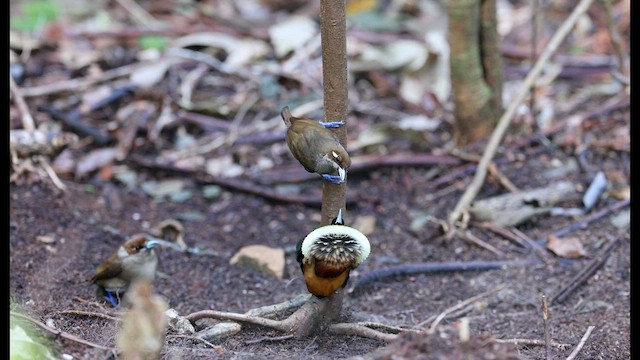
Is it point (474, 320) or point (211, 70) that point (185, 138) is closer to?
point (211, 70)

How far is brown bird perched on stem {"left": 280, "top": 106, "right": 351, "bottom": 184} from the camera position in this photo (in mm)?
3428

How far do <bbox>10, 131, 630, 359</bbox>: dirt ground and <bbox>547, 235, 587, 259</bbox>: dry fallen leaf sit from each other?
0.04m

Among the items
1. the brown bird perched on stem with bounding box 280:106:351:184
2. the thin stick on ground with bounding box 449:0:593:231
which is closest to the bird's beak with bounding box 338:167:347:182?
the brown bird perched on stem with bounding box 280:106:351:184

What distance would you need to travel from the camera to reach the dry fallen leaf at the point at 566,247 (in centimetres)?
506

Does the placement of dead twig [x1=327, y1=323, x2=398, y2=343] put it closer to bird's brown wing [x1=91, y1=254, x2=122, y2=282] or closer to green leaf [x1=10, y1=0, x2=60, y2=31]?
bird's brown wing [x1=91, y1=254, x2=122, y2=282]

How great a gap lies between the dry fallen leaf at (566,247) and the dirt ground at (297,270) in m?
0.04

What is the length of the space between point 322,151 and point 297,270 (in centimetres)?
178

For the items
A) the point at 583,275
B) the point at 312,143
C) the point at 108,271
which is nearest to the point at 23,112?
the point at 108,271

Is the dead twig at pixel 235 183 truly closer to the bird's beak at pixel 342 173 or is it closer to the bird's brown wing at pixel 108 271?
the bird's brown wing at pixel 108 271

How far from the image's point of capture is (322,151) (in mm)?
3443

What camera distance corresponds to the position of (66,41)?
809cm

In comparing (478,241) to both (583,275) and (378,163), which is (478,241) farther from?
(378,163)

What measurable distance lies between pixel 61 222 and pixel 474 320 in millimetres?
2620
